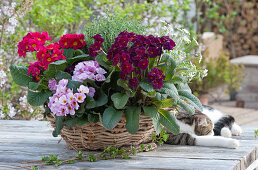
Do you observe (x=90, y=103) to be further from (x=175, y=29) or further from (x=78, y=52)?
(x=175, y=29)

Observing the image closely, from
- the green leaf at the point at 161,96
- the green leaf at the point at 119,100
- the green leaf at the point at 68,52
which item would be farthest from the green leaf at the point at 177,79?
the green leaf at the point at 68,52

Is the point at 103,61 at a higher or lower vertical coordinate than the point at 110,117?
higher

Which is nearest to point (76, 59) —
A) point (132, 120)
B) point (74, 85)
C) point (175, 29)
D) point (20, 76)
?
point (74, 85)

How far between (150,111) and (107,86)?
217 mm

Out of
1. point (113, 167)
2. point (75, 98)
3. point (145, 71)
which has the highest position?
point (145, 71)

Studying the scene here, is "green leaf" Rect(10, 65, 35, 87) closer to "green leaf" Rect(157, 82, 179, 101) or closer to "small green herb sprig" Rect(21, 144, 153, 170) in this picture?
"small green herb sprig" Rect(21, 144, 153, 170)

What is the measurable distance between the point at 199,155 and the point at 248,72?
15.8 feet

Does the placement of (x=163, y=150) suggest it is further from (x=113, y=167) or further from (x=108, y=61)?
(x=108, y=61)

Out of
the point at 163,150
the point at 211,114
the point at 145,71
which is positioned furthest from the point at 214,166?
the point at 211,114

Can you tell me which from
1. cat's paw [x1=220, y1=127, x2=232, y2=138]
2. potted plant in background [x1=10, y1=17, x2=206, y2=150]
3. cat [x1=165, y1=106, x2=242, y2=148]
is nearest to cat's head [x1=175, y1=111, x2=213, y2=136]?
cat [x1=165, y1=106, x2=242, y2=148]

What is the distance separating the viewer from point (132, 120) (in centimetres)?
147

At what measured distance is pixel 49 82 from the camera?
1545 millimetres

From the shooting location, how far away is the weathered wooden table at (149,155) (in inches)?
56.9

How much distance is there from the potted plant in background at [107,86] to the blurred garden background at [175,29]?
0.26 metres
